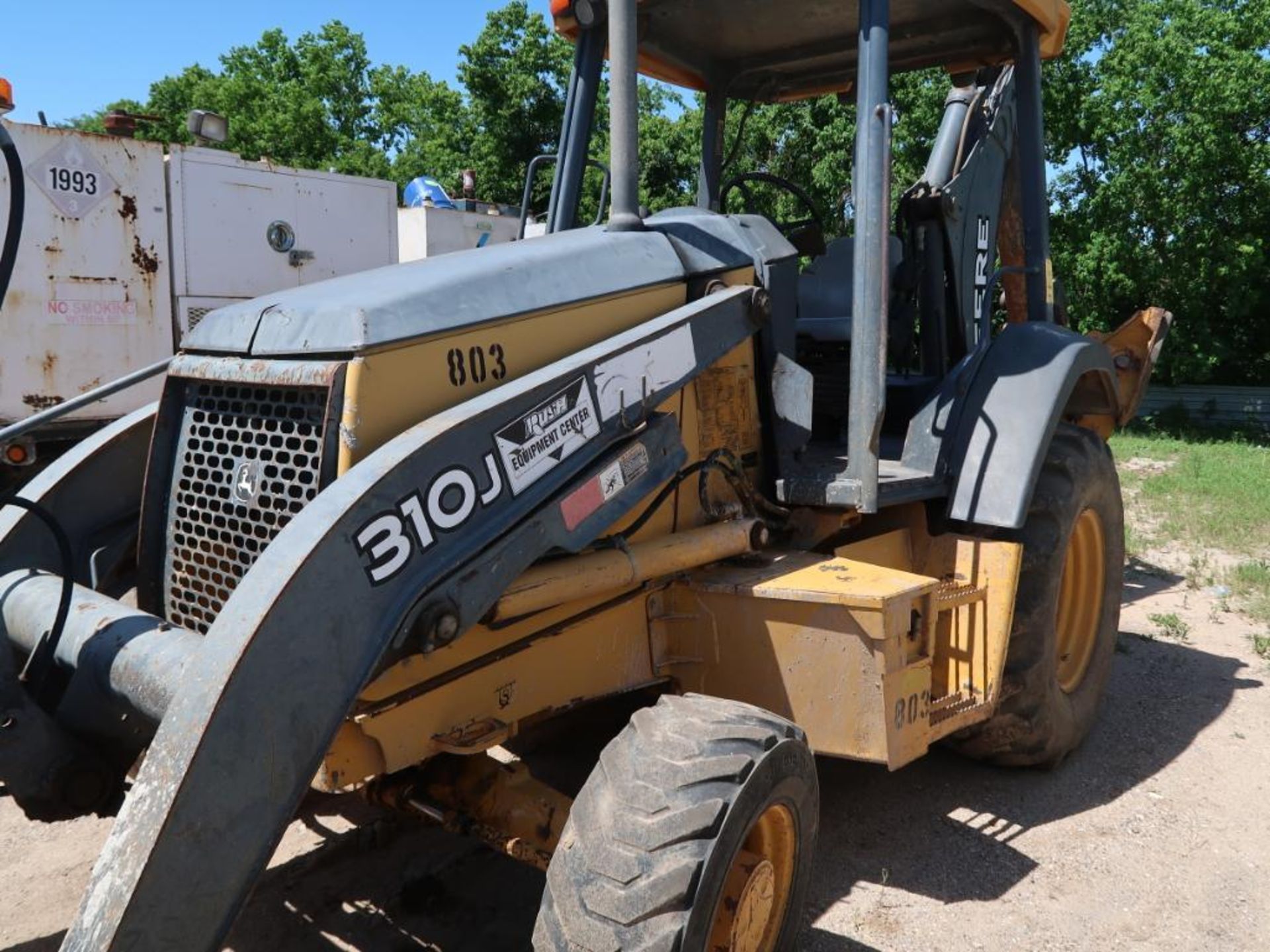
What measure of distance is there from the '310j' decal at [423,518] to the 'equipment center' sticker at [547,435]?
5 centimetres

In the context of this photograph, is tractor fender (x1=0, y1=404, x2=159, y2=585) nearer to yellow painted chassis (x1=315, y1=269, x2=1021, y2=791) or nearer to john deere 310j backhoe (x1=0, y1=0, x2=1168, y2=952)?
john deere 310j backhoe (x1=0, y1=0, x2=1168, y2=952)

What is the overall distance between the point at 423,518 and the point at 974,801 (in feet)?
8.65

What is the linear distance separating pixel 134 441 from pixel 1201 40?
17.3 meters

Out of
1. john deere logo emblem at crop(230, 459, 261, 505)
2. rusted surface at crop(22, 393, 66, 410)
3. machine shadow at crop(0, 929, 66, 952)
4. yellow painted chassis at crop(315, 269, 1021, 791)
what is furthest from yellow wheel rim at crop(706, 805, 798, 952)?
rusted surface at crop(22, 393, 66, 410)

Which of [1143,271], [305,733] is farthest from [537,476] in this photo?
[1143,271]

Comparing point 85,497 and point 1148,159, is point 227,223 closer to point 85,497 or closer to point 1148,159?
point 85,497

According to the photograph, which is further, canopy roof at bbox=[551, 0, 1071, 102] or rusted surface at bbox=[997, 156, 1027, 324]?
rusted surface at bbox=[997, 156, 1027, 324]

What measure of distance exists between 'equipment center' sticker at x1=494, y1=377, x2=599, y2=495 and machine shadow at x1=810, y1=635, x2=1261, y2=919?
1565 millimetres

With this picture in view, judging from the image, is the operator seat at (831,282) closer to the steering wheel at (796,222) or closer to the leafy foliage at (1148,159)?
the steering wheel at (796,222)

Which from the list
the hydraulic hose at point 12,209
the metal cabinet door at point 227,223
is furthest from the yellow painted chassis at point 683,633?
the metal cabinet door at point 227,223

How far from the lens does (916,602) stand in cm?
313

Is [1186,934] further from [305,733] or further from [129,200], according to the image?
[129,200]

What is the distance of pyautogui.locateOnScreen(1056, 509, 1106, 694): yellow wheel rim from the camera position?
4.46 m

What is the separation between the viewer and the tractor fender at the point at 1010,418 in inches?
144
